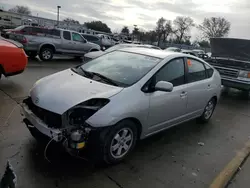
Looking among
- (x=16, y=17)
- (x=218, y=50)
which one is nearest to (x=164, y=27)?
(x=16, y=17)

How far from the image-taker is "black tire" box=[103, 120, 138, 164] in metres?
3.12

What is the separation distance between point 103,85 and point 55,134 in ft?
3.24

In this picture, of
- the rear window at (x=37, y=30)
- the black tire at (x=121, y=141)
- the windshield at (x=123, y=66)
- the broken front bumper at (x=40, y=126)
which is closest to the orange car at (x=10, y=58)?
the windshield at (x=123, y=66)

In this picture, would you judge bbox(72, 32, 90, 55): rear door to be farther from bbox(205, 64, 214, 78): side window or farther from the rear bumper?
bbox(205, 64, 214, 78): side window

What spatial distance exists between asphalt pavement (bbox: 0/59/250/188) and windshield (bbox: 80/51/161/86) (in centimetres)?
121

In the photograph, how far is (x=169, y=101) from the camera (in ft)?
13.0

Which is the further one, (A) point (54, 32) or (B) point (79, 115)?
(A) point (54, 32)

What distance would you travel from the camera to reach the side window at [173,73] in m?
3.96

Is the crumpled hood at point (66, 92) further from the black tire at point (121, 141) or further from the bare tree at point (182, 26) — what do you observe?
the bare tree at point (182, 26)

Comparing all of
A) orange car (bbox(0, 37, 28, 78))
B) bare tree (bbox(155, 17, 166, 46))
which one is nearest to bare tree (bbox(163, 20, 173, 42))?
bare tree (bbox(155, 17, 166, 46))

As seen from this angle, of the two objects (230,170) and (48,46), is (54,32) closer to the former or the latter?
(48,46)

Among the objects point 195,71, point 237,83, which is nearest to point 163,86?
point 195,71

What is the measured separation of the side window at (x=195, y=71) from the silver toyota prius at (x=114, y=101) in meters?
0.02

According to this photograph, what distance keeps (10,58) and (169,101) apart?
15.1 ft
